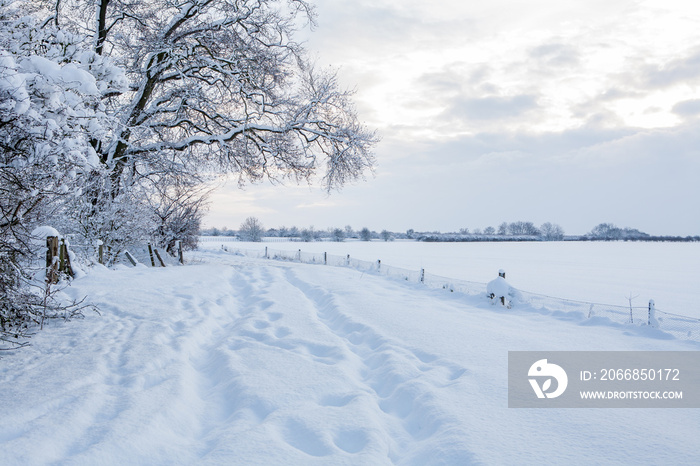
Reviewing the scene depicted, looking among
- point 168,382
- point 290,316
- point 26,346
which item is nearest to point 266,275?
point 290,316

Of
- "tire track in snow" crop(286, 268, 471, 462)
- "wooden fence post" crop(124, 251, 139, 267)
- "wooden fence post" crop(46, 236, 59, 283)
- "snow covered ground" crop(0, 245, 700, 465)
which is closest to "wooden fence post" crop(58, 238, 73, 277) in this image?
"wooden fence post" crop(46, 236, 59, 283)

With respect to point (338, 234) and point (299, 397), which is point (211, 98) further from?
point (338, 234)

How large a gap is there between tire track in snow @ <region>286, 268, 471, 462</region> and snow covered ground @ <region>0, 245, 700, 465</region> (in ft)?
0.06

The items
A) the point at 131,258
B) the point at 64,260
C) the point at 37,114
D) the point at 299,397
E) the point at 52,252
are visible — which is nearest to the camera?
the point at 37,114

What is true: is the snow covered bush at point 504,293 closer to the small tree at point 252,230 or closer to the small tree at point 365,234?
the small tree at point 252,230

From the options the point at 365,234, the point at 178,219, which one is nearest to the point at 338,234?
the point at 365,234

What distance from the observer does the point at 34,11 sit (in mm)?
11148

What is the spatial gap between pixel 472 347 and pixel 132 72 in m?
11.9

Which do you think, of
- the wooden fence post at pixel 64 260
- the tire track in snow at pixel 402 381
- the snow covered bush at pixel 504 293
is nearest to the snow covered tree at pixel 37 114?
the tire track in snow at pixel 402 381

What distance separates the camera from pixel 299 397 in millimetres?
3713

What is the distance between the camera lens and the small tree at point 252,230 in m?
91.6

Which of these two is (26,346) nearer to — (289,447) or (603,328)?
(289,447)

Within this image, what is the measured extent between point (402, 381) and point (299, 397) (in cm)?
110

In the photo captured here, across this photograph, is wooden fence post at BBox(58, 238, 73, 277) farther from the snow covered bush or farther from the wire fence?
the snow covered bush
